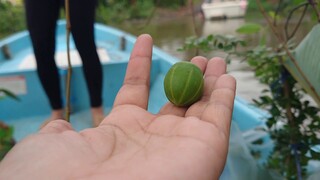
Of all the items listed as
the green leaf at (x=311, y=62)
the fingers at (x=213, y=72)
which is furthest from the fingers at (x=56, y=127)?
the green leaf at (x=311, y=62)

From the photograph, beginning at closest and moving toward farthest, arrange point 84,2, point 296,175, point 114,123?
point 114,123 < point 296,175 < point 84,2

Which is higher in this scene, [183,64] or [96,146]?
[183,64]

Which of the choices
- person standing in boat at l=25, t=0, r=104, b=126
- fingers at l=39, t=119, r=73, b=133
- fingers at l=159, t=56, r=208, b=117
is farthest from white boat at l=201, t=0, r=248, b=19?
fingers at l=39, t=119, r=73, b=133

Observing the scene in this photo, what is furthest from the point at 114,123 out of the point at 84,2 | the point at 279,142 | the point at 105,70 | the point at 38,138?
the point at 105,70

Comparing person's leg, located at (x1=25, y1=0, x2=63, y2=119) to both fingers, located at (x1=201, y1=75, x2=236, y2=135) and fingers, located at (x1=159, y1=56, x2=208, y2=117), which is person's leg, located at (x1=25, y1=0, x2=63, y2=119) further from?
fingers, located at (x1=201, y1=75, x2=236, y2=135)

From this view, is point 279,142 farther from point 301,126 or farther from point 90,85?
point 90,85

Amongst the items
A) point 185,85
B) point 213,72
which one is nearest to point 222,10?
point 213,72

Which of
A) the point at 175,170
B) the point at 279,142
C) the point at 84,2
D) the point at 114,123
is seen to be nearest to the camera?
the point at 175,170
